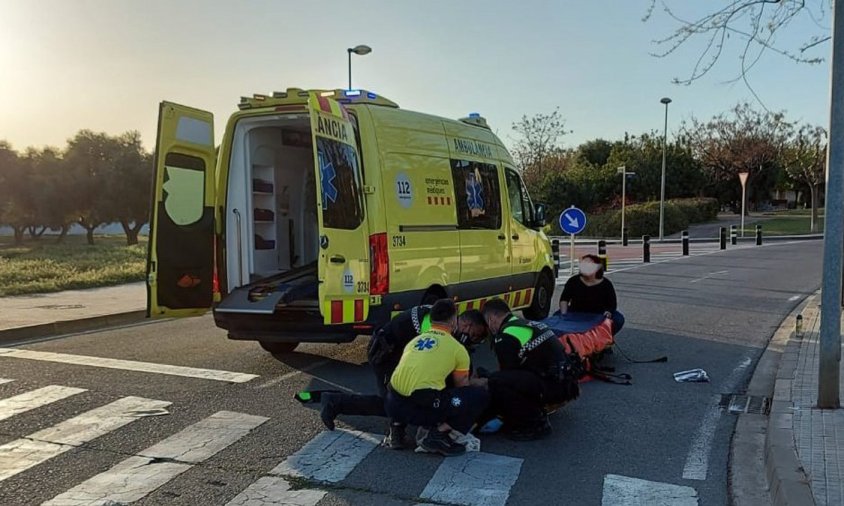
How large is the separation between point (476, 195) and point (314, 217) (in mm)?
2146

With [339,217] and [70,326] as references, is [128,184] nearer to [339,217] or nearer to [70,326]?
[70,326]

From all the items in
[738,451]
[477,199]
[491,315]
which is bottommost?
[738,451]

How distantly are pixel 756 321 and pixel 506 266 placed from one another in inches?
184

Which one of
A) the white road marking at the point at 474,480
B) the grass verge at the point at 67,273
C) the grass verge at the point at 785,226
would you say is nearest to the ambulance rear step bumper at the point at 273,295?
the white road marking at the point at 474,480

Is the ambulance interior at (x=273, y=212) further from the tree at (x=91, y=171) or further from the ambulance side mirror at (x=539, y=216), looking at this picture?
the tree at (x=91, y=171)

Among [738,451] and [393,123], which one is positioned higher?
[393,123]

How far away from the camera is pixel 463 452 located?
5.10m

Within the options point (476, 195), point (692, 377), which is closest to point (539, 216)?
point (476, 195)

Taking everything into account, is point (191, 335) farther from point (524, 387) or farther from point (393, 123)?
point (524, 387)

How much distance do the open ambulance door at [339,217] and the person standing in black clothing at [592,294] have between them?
2.81 m

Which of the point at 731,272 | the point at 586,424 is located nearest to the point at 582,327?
the point at 586,424

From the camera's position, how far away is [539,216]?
426 inches

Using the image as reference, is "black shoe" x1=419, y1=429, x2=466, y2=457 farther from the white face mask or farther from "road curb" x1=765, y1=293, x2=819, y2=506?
the white face mask

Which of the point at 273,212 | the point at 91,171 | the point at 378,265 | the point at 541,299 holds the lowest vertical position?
the point at 541,299
